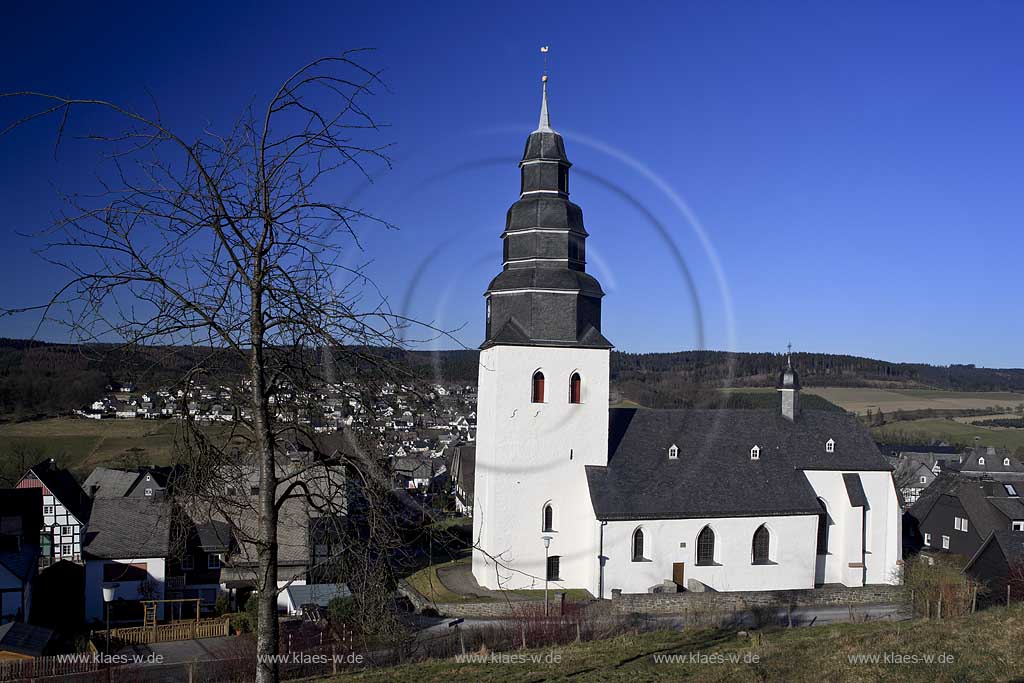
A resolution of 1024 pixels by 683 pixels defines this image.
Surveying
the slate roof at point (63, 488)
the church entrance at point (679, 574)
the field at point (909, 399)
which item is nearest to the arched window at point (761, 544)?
the church entrance at point (679, 574)

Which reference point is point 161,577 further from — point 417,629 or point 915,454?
point 915,454

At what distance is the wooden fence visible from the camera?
2622 centimetres

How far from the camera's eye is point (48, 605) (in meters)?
33.4

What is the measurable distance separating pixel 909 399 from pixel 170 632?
133207 millimetres

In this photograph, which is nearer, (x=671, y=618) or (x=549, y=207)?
(x=671, y=618)

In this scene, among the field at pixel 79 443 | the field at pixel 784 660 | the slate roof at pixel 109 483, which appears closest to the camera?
the field at pixel 784 660

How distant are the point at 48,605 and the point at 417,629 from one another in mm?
19300

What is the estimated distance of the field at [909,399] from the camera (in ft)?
409

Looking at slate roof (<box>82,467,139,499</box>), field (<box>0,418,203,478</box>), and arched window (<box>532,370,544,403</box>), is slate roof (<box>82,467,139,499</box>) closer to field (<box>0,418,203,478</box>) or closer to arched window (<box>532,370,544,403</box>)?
field (<box>0,418,203,478</box>)

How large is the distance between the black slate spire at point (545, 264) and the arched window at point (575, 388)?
1328mm


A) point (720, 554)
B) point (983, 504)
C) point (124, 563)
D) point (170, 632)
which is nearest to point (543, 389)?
point (720, 554)

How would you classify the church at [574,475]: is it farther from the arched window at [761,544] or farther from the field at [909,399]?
the field at [909,399]

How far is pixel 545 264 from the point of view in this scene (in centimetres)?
2944

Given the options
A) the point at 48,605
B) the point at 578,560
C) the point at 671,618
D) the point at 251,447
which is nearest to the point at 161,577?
the point at 48,605
